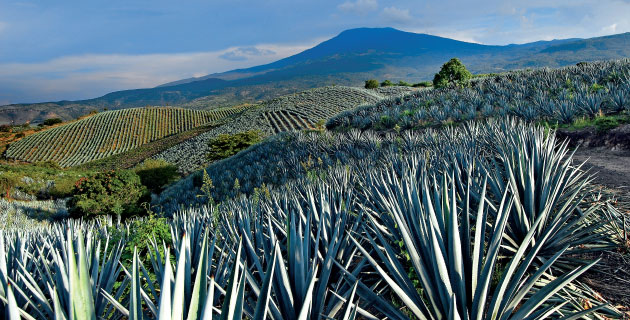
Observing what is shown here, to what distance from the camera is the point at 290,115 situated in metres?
52.8

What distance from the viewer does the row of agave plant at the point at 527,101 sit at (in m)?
9.47

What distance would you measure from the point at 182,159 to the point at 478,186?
42284 mm

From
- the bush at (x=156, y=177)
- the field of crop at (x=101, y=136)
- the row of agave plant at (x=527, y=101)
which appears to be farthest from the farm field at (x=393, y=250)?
the field of crop at (x=101, y=136)

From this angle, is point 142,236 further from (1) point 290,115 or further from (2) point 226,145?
(1) point 290,115

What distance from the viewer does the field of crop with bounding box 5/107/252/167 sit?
192 feet

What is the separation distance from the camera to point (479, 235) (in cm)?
171

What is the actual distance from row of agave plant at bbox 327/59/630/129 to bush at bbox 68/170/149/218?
12664 millimetres

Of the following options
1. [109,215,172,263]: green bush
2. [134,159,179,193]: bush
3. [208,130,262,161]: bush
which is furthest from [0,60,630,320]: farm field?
[134,159,179,193]: bush

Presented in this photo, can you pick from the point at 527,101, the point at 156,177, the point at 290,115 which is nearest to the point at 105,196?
the point at 156,177

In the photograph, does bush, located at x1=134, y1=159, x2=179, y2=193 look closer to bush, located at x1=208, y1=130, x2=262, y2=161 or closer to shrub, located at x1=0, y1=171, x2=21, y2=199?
bush, located at x1=208, y1=130, x2=262, y2=161

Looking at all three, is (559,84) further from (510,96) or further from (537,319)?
(537,319)

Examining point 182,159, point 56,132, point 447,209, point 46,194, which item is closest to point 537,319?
point 447,209

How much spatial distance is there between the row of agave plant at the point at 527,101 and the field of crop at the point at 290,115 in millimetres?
25651

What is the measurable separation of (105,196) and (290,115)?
37910 mm
